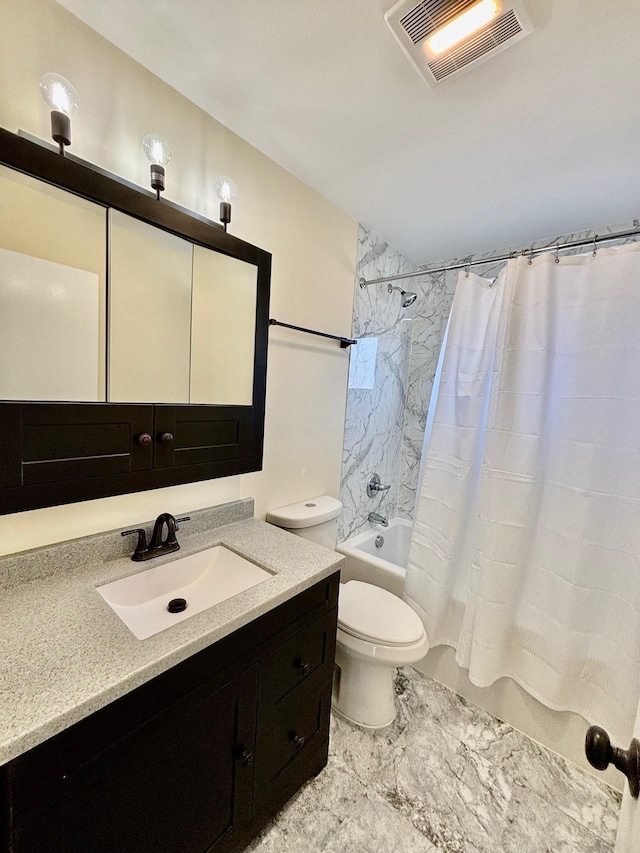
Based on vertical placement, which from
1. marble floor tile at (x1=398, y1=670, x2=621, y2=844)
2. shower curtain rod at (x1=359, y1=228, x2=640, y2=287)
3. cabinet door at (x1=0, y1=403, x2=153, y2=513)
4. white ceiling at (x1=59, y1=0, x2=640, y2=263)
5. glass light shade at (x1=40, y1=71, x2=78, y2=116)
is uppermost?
white ceiling at (x1=59, y1=0, x2=640, y2=263)

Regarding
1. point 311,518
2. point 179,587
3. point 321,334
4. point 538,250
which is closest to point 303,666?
point 179,587

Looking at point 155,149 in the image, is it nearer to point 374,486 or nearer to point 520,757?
point 374,486

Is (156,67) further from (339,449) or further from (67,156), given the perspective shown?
(339,449)

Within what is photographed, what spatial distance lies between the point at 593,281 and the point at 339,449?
4.70 ft

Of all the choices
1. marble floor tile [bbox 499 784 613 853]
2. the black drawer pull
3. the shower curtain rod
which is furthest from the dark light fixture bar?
marble floor tile [bbox 499 784 613 853]

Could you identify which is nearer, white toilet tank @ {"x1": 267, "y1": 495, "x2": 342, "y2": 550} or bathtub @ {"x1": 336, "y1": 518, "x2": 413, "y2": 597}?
white toilet tank @ {"x1": 267, "y1": 495, "x2": 342, "y2": 550}

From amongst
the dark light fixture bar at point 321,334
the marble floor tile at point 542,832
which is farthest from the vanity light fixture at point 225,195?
the marble floor tile at point 542,832

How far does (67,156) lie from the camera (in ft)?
2.99

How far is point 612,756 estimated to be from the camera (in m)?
0.51

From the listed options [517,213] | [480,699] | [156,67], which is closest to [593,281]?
[517,213]

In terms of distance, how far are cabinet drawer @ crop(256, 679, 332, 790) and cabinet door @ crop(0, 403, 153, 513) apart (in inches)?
36.1

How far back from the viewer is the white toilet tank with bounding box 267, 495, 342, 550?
1642mm

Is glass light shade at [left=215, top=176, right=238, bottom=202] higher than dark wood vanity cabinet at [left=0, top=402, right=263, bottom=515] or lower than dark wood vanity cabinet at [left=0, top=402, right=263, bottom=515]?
higher

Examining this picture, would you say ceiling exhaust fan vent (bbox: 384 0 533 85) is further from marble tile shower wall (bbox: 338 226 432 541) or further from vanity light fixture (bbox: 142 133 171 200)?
marble tile shower wall (bbox: 338 226 432 541)
